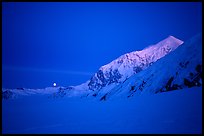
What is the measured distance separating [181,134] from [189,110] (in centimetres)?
466

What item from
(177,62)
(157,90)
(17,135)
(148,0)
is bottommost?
(17,135)

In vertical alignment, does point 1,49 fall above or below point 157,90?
above

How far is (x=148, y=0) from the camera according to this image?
1531cm

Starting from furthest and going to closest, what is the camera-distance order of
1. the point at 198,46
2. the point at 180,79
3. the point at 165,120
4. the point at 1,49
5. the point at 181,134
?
the point at 198,46
the point at 180,79
the point at 1,49
the point at 165,120
the point at 181,134

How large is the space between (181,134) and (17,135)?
34.6 feet

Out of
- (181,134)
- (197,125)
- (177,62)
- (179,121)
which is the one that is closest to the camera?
(181,134)

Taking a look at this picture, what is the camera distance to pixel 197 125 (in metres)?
9.91

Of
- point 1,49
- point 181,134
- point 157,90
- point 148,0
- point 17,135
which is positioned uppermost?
point 148,0

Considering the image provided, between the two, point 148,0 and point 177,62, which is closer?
point 148,0

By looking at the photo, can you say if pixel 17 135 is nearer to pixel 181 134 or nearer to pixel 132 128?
pixel 132 128

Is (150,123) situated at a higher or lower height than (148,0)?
lower

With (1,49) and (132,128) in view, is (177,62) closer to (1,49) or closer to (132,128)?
(132,128)

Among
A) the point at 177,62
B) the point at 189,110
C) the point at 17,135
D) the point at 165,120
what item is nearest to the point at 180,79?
the point at 177,62

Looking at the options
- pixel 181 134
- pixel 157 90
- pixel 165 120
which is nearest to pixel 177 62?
pixel 157 90
